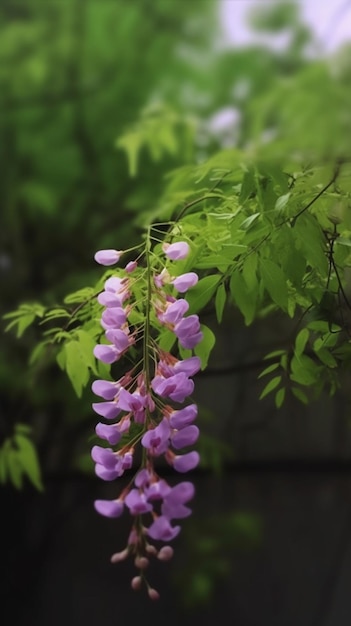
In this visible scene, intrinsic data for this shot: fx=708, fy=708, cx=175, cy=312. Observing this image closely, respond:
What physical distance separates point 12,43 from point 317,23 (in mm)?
358

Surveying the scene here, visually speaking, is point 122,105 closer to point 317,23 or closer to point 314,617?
point 317,23

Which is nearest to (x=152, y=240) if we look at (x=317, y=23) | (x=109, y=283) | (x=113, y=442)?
(x=109, y=283)

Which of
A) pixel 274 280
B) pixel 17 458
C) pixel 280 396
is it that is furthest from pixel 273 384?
pixel 17 458

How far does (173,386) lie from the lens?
476mm

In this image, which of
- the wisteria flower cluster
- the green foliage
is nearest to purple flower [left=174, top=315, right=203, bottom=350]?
the wisteria flower cluster

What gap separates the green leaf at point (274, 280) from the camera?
0.52 meters

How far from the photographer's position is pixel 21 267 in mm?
953

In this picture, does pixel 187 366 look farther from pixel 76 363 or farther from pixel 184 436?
pixel 76 363

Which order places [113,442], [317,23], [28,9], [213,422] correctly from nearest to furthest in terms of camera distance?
1. [113,442]
2. [317,23]
3. [28,9]
4. [213,422]

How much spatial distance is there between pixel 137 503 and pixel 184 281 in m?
0.16

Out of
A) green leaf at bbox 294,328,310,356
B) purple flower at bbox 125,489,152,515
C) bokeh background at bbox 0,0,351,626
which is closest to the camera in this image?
purple flower at bbox 125,489,152,515

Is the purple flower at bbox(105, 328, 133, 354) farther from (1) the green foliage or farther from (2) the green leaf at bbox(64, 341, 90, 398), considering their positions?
(1) the green foliage

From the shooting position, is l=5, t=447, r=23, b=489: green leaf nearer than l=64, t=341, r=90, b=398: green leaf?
No

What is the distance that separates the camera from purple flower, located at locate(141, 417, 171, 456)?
477 mm
